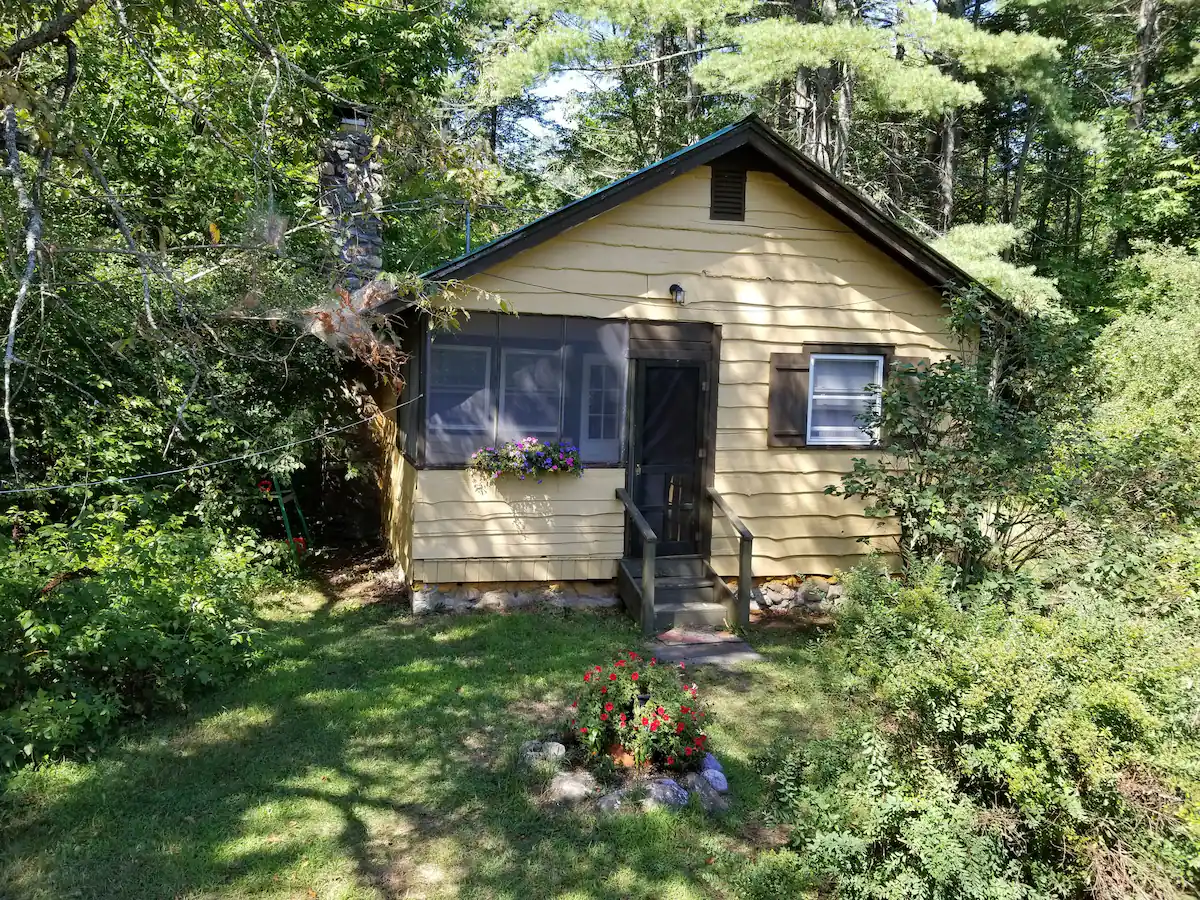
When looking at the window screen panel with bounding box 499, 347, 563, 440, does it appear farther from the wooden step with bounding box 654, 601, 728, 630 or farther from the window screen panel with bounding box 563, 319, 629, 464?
the wooden step with bounding box 654, 601, 728, 630

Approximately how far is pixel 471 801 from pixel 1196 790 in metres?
3.40

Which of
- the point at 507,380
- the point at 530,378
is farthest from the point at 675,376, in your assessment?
the point at 507,380

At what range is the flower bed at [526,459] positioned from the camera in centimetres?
749

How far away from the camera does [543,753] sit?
15.9ft

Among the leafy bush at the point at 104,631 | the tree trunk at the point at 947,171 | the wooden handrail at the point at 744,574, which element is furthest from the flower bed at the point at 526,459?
the tree trunk at the point at 947,171

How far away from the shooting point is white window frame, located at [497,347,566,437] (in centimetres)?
761

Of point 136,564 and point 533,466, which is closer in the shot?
point 136,564

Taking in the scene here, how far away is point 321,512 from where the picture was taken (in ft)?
34.0

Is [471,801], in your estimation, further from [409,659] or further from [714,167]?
[714,167]

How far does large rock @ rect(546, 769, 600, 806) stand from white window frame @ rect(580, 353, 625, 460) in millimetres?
3803

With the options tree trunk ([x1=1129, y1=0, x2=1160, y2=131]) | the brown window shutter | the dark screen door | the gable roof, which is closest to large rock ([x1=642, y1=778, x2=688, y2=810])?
the dark screen door

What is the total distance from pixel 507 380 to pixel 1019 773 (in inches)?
219

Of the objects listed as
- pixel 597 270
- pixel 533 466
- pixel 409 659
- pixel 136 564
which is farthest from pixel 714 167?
pixel 136 564

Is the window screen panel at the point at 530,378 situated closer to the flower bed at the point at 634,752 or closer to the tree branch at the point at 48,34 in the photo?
the flower bed at the point at 634,752
